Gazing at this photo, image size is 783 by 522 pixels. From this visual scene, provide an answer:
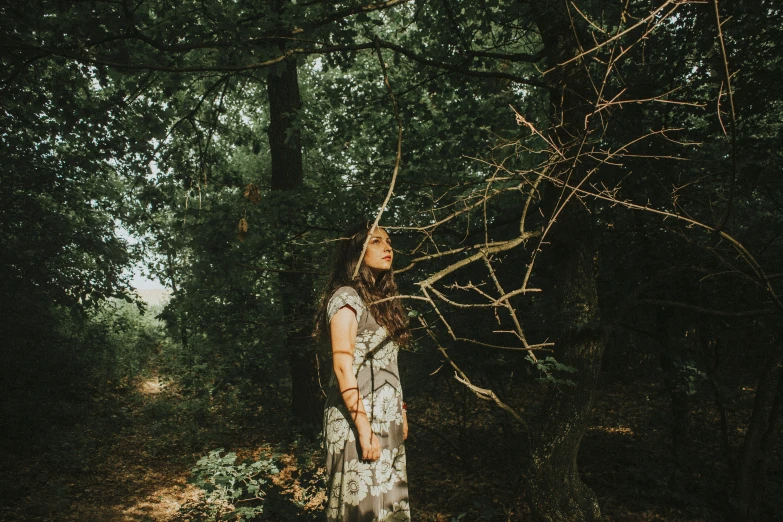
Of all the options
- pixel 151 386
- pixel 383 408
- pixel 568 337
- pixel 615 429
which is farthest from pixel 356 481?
pixel 151 386

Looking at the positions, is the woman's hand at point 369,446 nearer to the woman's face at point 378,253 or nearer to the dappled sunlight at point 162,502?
the woman's face at point 378,253

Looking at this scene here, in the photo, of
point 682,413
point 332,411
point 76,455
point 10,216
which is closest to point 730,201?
point 332,411

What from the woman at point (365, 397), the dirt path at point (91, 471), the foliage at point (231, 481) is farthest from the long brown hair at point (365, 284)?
the dirt path at point (91, 471)

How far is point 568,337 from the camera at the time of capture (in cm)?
332

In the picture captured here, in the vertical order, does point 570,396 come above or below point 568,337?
below

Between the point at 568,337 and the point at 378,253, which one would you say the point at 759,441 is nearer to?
the point at 568,337

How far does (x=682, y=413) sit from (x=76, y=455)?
892 cm

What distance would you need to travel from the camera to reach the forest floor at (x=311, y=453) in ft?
14.7

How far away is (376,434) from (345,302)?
2.33 ft

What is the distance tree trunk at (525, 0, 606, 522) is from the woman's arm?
1463 millimetres

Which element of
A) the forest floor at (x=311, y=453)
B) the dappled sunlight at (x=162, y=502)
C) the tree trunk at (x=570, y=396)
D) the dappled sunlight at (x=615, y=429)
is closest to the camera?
the tree trunk at (x=570, y=396)

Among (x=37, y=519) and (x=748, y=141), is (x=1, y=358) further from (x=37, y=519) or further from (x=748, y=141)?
(x=748, y=141)

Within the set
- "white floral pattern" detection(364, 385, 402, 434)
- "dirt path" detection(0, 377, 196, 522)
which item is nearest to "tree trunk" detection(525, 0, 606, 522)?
"white floral pattern" detection(364, 385, 402, 434)

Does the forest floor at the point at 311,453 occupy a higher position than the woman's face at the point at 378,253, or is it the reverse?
the woman's face at the point at 378,253
